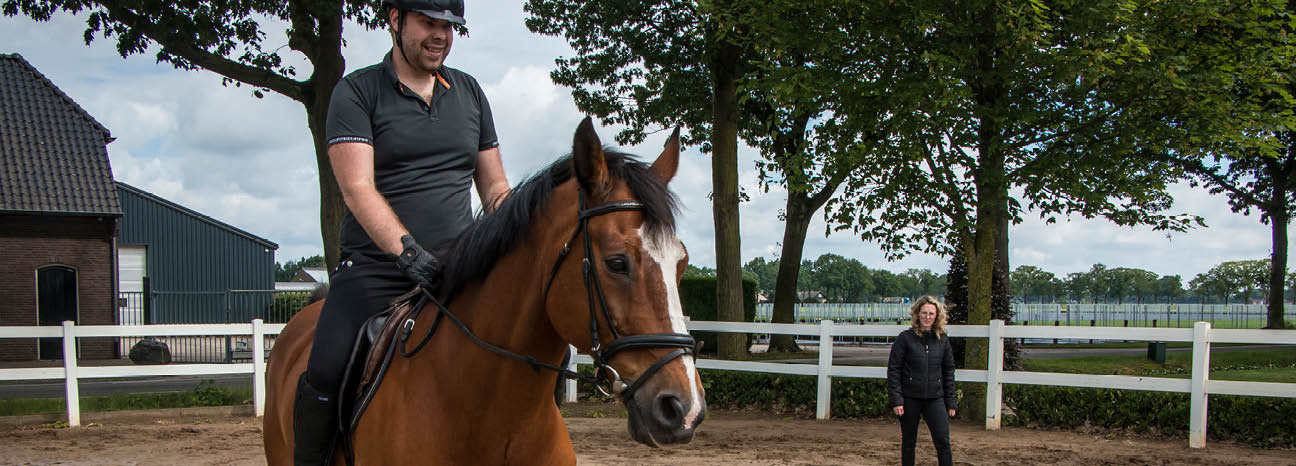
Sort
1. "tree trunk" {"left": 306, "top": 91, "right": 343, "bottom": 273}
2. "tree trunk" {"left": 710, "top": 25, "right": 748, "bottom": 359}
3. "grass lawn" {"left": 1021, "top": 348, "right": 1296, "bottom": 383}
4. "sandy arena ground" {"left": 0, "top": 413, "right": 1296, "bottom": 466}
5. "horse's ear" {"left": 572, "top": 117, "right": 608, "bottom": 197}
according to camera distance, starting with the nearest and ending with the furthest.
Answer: "horse's ear" {"left": 572, "top": 117, "right": 608, "bottom": 197} < "sandy arena ground" {"left": 0, "top": 413, "right": 1296, "bottom": 466} < "tree trunk" {"left": 306, "top": 91, "right": 343, "bottom": 273} < "grass lawn" {"left": 1021, "top": 348, "right": 1296, "bottom": 383} < "tree trunk" {"left": 710, "top": 25, "right": 748, "bottom": 359}

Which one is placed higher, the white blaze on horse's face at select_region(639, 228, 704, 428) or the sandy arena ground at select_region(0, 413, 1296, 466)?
the white blaze on horse's face at select_region(639, 228, 704, 428)

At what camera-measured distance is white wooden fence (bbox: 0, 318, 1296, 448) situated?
31.0ft

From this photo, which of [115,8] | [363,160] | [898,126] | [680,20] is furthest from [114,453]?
[680,20]

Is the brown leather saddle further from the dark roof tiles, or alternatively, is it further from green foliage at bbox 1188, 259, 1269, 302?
green foliage at bbox 1188, 259, 1269, 302

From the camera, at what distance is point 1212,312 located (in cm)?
5534

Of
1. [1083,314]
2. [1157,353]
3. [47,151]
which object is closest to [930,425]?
[1157,353]

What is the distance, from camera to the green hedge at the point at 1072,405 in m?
9.61

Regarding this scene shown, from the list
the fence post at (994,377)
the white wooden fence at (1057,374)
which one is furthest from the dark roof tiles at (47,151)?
the fence post at (994,377)

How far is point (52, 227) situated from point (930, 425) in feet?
77.8

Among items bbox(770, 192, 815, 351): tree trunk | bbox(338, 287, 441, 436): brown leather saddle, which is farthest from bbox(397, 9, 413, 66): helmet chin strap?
bbox(770, 192, 815, 351): tree trunk

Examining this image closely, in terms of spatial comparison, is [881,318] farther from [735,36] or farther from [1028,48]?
[1028,48]

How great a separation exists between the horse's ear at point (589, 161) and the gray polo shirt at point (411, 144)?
714mm

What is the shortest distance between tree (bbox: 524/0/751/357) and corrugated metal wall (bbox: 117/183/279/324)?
19.9m

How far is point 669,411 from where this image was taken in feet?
6.70
